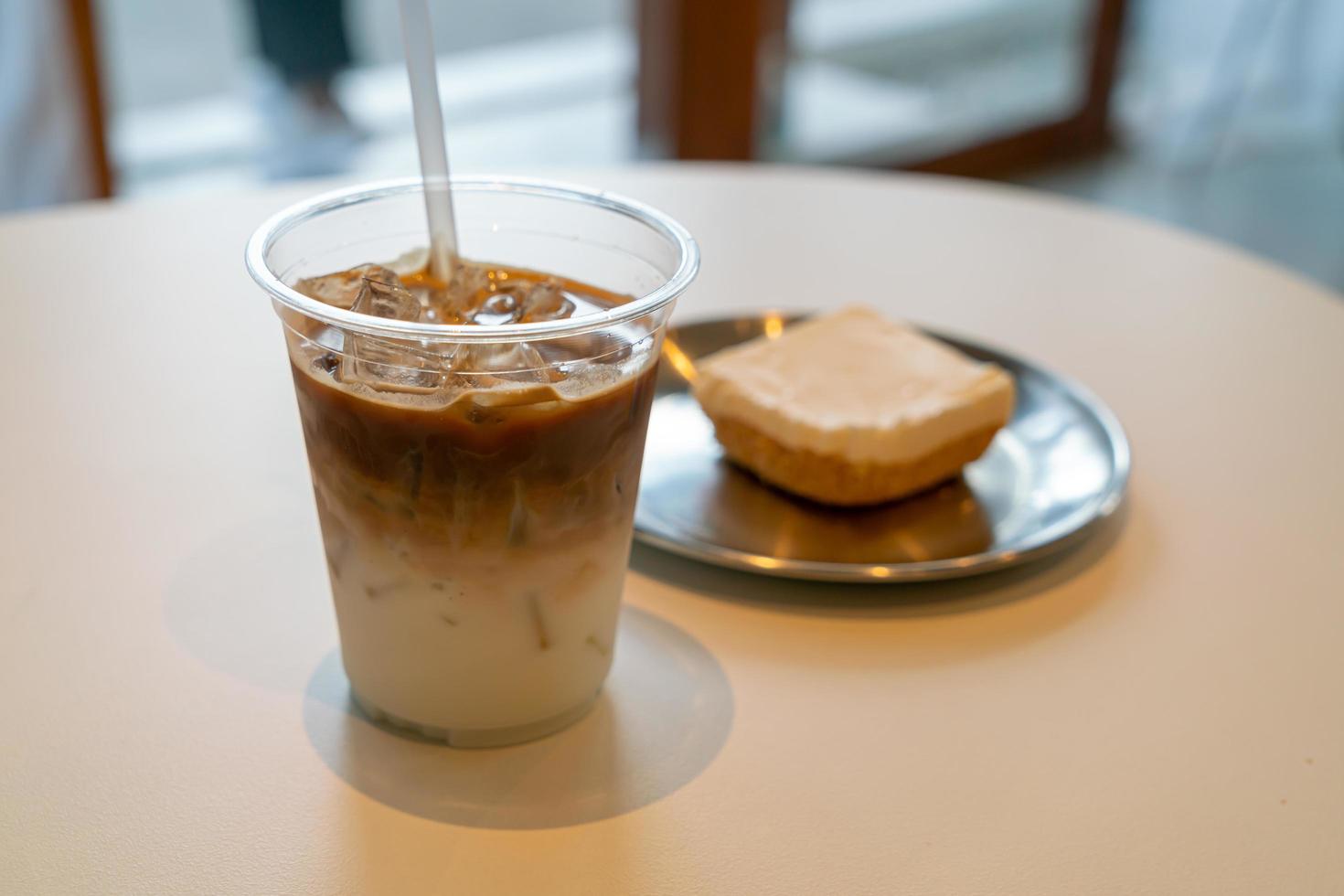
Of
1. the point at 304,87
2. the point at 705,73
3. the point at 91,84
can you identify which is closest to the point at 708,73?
the point at 705,73

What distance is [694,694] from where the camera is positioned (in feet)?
2.38

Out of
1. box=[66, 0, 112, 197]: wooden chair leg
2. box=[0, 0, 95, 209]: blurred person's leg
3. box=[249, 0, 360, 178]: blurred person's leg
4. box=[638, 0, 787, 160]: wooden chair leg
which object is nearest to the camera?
box=[0, 0, 95, 209]: blurred person's leg

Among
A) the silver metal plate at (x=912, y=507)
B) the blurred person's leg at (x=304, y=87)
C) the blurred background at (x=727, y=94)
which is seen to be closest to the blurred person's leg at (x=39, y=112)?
the blurred background at (x=727, y=94)

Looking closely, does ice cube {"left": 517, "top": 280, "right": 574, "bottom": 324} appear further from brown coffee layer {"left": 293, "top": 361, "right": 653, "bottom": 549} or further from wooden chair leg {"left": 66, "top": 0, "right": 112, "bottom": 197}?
wooden chair leg {"left": 66, "top": 0, "right": 112, "bottom": 197}

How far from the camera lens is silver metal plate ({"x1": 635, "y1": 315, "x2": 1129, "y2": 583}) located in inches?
31.6

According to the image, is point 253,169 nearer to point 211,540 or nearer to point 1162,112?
point 211,540

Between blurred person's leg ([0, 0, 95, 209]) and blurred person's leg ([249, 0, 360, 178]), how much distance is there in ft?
1.51

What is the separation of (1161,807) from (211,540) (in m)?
0.57

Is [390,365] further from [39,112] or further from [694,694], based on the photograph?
[39,112]

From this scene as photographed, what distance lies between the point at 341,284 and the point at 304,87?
2.31 meters

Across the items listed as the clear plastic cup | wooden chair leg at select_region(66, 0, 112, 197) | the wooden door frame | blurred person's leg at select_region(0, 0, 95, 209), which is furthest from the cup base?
the wooden door frame

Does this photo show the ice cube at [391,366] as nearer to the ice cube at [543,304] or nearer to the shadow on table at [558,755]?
the ice cube at [543,304]

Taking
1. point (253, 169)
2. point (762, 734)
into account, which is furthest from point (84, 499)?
point (253, 169)

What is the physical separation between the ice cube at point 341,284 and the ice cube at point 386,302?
0.01 metres
